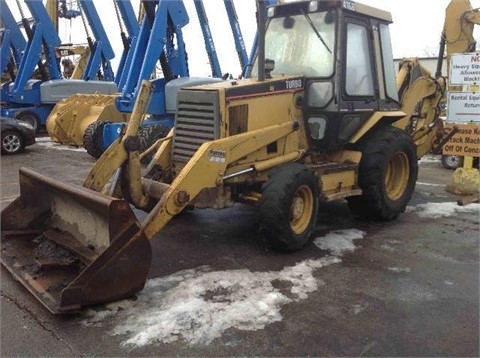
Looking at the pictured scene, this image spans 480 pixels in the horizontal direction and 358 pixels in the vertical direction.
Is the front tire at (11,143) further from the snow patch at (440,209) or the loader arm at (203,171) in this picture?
the snow patch at (440,209)

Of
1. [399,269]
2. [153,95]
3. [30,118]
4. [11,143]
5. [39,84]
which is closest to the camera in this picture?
[399,269]

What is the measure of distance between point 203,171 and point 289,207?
96cm

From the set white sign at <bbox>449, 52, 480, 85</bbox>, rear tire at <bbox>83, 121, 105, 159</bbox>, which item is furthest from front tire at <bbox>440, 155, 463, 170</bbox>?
rear tire at <bbox>83, 121, 105, 159</bbox>

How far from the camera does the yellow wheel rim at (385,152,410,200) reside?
6.80 m

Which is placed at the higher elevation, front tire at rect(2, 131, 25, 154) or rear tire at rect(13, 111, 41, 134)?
rear tire at rect(13, 111, 41, 134)

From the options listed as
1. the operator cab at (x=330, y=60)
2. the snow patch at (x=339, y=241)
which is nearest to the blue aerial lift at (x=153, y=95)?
the operator cab at (x=330, y=60)

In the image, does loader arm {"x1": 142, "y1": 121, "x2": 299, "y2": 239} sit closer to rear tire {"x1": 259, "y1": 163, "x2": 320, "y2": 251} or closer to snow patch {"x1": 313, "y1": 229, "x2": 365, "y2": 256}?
rear tire {"x1": 259, "y1": 163, "x2": 320, "y2": 251}

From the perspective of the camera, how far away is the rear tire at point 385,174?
618 centimetres

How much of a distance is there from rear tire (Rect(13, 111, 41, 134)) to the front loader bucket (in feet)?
41.0

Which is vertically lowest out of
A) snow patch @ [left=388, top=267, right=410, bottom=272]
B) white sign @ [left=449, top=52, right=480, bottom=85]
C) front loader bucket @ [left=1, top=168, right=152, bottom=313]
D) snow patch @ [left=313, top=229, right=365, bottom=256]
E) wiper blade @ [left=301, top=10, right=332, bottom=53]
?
snow patch @ [left=388, top=267, right=410, bottom=272]

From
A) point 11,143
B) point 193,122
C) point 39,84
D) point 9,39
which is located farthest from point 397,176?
point 9,39

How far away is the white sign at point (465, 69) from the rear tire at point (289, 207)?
420 cm

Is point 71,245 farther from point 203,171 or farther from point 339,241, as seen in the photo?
point 339,241

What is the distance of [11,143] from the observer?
13.0 metres
